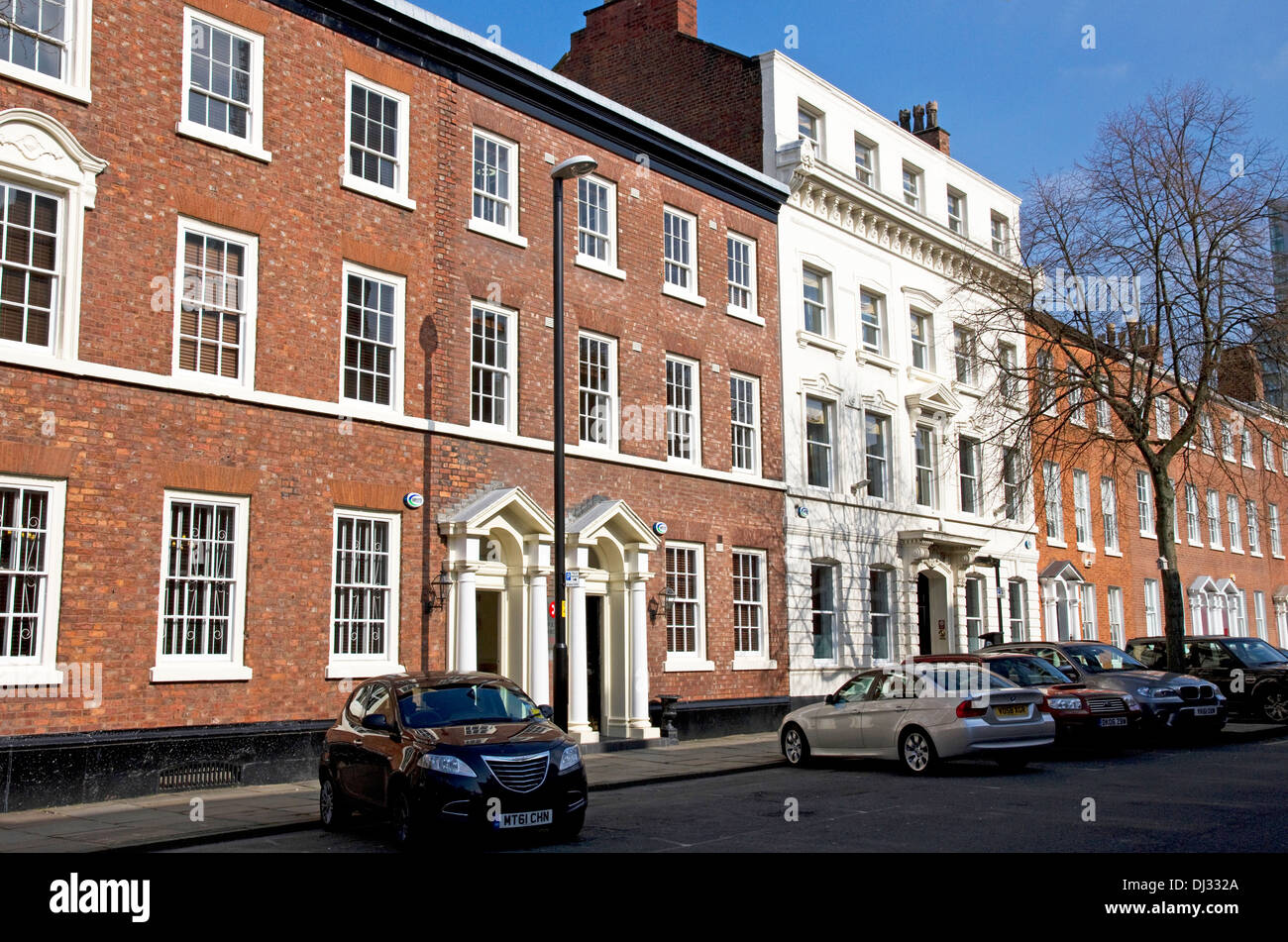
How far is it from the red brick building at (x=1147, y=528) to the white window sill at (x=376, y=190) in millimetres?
13564

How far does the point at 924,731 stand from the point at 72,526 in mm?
10678

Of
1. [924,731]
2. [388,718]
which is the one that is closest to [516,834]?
[388,718]

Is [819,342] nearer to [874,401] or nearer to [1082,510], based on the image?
[874,401]

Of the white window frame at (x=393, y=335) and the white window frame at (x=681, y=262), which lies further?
the white window frame at (x=681, y=262)

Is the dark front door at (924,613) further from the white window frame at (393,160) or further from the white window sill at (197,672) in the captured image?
the white window sill at (197,672)

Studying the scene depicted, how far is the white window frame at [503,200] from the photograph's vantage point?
19641mm

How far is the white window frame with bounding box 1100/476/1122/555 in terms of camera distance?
37.7 meters

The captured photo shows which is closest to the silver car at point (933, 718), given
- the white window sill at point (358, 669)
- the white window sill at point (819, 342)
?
the white window sill at point (358, 669)

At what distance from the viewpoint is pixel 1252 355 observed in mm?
24094

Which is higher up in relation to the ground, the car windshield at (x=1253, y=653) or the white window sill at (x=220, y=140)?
the white window sill at (x=220, y=140)

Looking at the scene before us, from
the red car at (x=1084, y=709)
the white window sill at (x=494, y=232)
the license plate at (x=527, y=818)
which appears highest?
the white window sill at (x=494, y=232)

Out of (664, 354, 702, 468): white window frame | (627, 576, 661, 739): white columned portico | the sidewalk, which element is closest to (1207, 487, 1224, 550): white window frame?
(664, 354, 702, 468): white window frame

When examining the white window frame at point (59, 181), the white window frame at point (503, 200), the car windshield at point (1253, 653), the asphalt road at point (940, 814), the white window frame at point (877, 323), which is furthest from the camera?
the white window frame at point (877, 323)

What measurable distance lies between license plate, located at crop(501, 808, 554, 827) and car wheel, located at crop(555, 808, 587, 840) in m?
0.17
